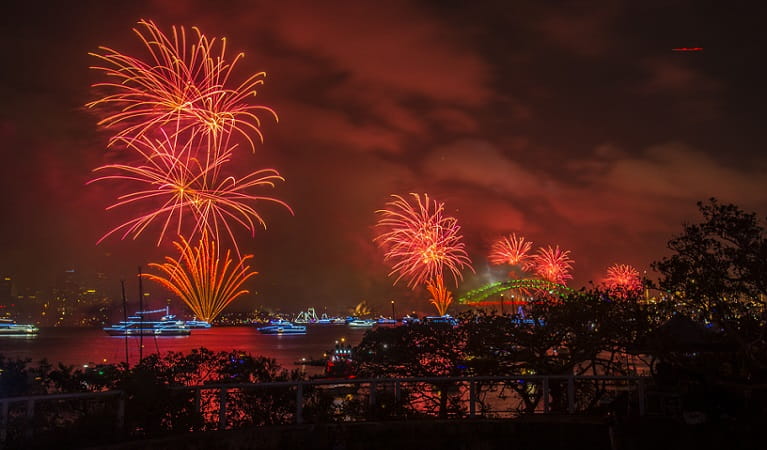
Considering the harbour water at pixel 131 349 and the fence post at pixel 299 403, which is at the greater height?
the fence post at pixel 299 403

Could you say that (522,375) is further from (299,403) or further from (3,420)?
(3,420)

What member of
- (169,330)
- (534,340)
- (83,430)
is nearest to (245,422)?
(83,430)

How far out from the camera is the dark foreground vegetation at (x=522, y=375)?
37.2 ft

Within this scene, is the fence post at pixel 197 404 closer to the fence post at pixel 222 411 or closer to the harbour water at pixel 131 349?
the fence post at pixel 222 411

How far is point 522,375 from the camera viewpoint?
1739 centimetres

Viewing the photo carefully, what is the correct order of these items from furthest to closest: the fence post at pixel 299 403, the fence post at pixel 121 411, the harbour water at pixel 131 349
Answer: the harbour water at pixel 131 349 → the fence post at pixel 299 403 → the fence post at pixel 121 411

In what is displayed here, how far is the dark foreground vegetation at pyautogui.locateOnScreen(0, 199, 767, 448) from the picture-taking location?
1134 cm

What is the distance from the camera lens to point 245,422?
41.8 feet

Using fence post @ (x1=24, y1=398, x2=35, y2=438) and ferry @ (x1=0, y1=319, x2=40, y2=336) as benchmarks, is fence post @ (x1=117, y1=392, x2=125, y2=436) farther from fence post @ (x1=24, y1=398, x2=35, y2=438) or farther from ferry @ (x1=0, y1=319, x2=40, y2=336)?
ferry @ (x1=0, y1=319, x2=40, y2=336)

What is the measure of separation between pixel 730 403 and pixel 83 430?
1107 centimetres

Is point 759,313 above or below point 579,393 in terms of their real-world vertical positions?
above

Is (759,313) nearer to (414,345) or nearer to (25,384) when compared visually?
(414,345)

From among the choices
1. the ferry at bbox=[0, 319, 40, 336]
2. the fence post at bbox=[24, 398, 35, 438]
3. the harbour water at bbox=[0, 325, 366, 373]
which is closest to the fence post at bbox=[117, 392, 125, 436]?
the fence post at bbox=[24, 398, 35, 438]

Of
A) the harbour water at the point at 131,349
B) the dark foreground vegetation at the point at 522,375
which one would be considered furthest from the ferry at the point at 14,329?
the dark foreground vegetation at the point at 522,375
